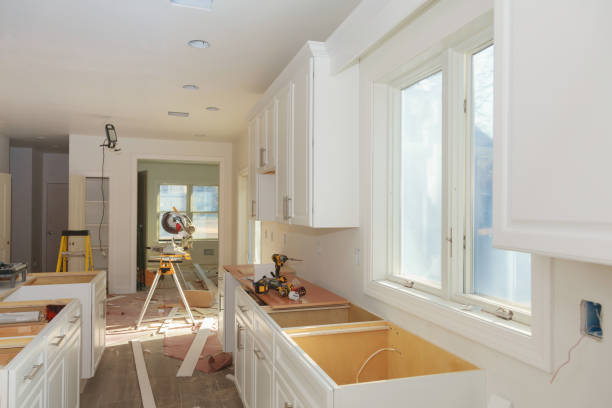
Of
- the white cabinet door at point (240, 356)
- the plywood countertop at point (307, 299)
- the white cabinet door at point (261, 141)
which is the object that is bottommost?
the white cabinet door at point (240, 356)

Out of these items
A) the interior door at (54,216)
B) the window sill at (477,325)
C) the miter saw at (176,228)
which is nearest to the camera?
the window sill at (477,325)

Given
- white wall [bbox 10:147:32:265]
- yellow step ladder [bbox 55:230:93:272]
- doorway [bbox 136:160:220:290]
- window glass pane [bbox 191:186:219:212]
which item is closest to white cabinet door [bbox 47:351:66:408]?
yellow step ladder [bbox 55:230:93:272]

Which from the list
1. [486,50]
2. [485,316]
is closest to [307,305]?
[485,316]

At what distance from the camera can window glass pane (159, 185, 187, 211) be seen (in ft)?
31.1

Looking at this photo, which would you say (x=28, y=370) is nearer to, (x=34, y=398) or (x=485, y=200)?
(x=34, y=398)

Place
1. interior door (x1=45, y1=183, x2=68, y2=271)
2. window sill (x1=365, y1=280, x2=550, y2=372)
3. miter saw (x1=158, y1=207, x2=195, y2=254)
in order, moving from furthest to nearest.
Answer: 1. interior door (x1=45, y1=183, x2=68, y2=271)
2. miter saw (x1=158, y1=207, x2=195, y2=254)
3. window sill (x1=365, y1=280, x2=550, y2=372)

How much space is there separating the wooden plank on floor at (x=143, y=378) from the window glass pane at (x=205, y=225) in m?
5.34

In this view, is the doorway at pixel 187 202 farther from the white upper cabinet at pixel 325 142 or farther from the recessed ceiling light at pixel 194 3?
the recessed ceiling light at pixel 194 3

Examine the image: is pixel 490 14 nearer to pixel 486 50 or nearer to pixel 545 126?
pixel 486 50

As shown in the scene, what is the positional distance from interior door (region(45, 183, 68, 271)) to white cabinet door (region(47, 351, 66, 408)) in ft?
23.1

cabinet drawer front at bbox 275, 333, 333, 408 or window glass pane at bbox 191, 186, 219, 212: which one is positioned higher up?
window glass pane at bbox 191, 186, 219, 212

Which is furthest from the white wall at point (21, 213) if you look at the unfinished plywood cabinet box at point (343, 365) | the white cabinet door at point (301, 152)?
the white cabinet door at point (301, 152)

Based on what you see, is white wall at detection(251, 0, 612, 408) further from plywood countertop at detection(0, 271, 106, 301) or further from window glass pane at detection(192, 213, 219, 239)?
window glass pane at detection(192, 213, 219, 239)

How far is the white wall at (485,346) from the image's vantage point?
1198mm
